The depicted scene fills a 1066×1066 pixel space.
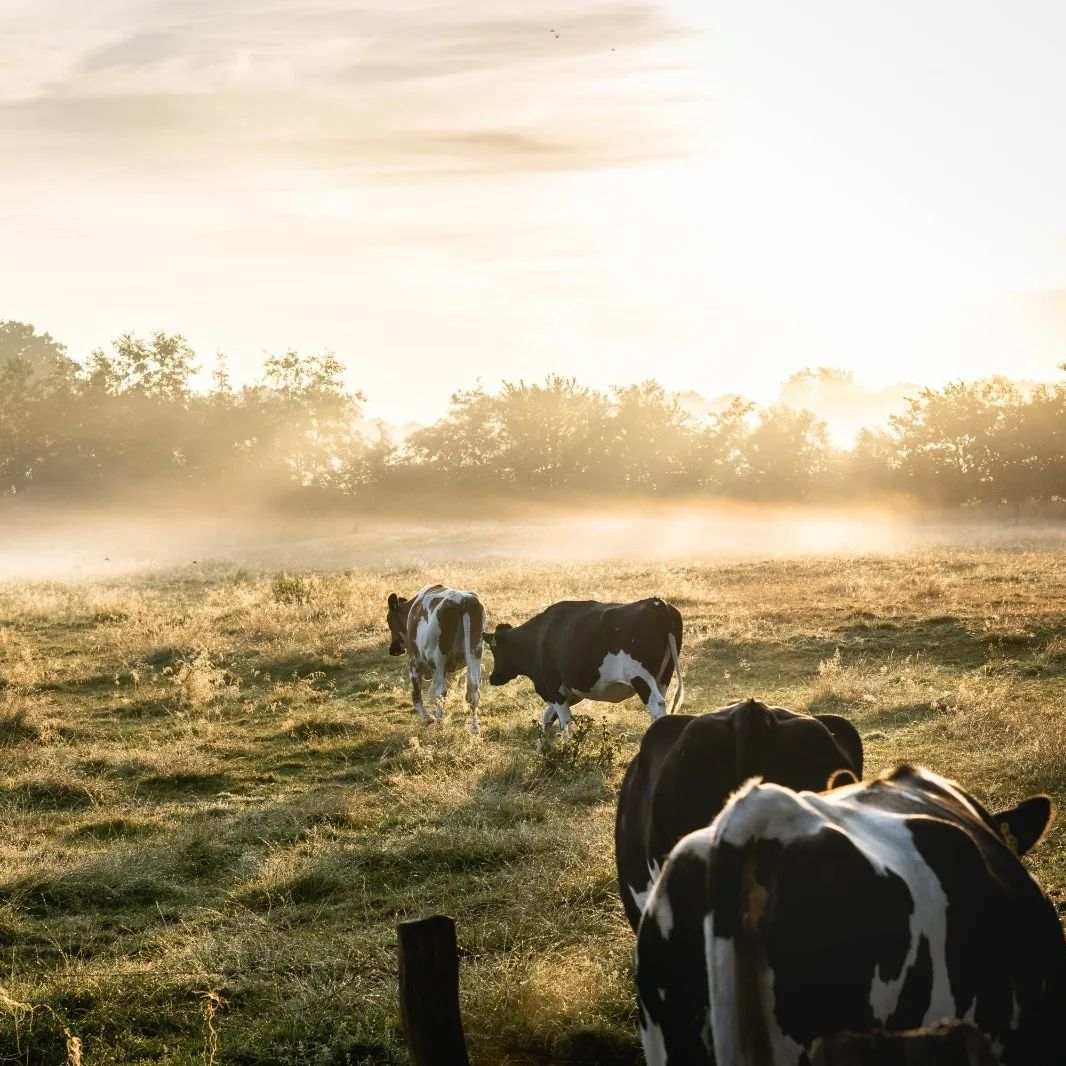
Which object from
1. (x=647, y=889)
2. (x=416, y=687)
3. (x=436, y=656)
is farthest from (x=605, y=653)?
(x=647, y=889)

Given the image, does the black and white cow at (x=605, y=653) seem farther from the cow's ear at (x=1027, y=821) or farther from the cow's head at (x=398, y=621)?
the cow's ear at (x=1027, y=821)

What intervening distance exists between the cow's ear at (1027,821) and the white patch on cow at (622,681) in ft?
24.8

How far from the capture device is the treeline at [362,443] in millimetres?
71562

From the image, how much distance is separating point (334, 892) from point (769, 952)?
17.9ft

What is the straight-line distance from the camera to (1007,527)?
52.4m

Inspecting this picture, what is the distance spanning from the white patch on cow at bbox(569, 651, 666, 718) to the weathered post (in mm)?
7612

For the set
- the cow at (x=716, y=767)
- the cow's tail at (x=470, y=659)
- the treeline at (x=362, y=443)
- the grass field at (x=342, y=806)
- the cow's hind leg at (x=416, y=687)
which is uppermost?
the treeline at (x=362, y=443)

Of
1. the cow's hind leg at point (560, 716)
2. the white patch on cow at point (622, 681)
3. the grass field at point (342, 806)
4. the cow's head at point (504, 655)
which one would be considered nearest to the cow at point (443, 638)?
the cow's head at point (504, 655)

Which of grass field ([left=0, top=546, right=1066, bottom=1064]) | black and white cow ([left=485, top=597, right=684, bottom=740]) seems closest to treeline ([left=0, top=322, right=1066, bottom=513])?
grass field ([left=0, top=546, right=1066, bottom=1064])

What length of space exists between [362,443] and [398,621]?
6216 centimetres

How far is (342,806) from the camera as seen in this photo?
9.70 m

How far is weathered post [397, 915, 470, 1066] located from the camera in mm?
3877

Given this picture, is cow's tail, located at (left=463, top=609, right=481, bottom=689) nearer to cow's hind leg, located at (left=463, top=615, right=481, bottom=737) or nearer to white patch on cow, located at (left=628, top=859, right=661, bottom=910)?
cow's hind leg, located at (left=463, top=615, right=481, bottom=737)

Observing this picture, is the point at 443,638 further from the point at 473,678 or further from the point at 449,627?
the point at 473,678
